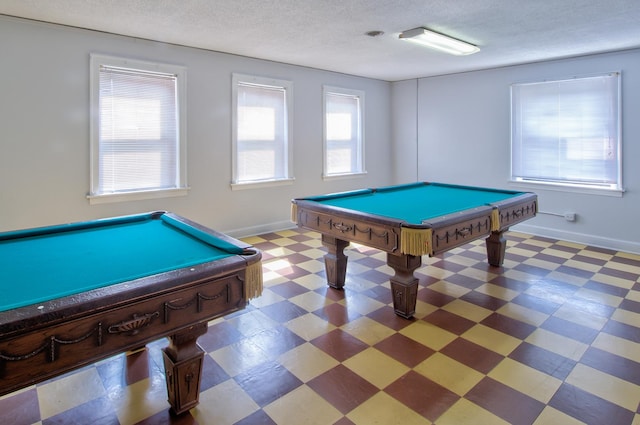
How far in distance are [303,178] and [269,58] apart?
1713 millimetres

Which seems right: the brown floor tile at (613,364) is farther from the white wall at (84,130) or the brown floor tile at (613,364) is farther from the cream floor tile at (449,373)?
the white wall at (84,130)

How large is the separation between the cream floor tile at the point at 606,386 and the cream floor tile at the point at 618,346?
1.05ft

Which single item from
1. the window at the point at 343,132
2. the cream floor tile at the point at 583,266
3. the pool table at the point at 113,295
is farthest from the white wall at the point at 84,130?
the cream floor tile at the point at 583,266

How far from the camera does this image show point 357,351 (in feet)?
7.98

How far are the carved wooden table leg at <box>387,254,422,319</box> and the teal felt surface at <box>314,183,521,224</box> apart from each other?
0.99 ft

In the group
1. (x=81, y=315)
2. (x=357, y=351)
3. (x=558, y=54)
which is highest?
(x=558, y=54)

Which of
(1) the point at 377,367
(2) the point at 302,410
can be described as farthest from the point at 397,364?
(2) the point at 302,410

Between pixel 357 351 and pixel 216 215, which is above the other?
pixel 216 215

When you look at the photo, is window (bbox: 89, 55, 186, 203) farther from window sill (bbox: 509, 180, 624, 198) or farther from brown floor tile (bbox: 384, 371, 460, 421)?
window sill (bbox: 509, 180, 624, 198)

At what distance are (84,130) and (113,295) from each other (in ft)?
10.3

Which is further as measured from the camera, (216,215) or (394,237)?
(216,215)

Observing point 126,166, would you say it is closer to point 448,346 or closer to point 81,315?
point 81,315

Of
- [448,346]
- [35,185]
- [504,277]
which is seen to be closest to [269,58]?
[35,185]

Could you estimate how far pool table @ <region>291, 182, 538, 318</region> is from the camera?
2600 mm
